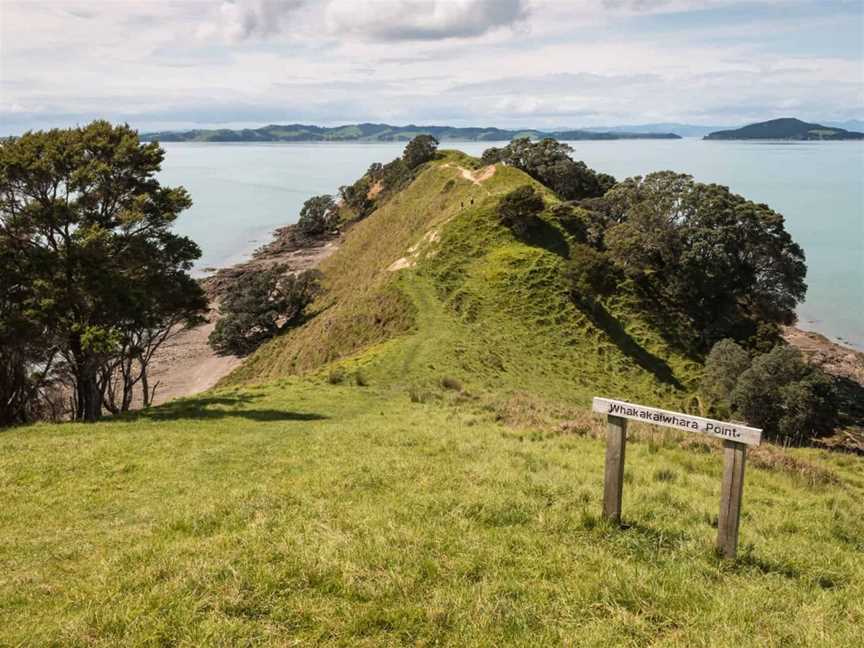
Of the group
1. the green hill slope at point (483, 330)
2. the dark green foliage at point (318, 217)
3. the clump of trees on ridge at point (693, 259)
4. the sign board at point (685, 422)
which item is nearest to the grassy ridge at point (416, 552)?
the sign board at point (685, 422)

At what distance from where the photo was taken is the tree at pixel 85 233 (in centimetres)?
2434

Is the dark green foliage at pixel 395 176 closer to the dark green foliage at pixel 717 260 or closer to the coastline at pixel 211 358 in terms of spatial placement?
the coastline at pixel 211 358

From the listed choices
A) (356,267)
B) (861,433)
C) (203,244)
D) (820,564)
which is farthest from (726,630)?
(203,244)

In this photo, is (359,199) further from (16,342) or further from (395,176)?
(16,342)

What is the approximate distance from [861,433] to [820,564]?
3662 centimetres

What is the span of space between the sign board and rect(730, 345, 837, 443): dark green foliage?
31.4 meters

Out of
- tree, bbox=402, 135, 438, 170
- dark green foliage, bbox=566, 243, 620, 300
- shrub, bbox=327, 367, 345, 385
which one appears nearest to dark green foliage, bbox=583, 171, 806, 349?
dark green foliage, bbox=566, 243, 620, 300

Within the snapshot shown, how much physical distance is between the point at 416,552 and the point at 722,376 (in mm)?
36708

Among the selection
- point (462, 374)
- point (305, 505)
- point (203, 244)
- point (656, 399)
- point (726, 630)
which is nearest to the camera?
point (726, 630)

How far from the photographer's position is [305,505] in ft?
34.1

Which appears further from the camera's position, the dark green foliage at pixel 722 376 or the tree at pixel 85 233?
the dark green foliage at pixel 722 376

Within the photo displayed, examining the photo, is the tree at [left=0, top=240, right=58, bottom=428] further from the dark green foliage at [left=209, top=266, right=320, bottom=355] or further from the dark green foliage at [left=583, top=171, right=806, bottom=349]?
the dark green foliage at [left=583, top=171, right=806, bottom=349]

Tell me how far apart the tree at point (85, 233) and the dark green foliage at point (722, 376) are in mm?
33296

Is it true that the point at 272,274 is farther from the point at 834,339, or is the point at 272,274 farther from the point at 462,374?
the point at 834,339
